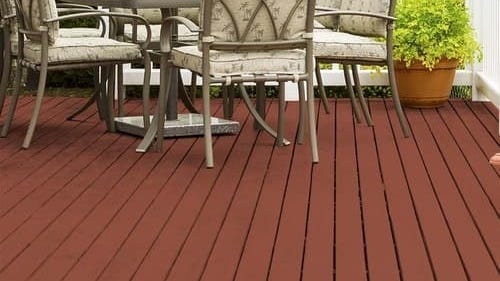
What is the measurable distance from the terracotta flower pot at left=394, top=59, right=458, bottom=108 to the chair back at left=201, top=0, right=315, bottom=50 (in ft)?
6.44

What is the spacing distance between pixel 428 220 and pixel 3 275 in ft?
4.85

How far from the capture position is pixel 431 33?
683 cm

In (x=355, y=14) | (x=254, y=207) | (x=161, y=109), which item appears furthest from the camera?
(x=355, y=14)

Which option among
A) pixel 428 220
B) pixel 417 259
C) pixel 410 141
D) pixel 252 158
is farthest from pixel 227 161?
pixel 417 259

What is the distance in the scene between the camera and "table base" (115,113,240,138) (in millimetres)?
5766

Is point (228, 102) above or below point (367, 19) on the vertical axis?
below

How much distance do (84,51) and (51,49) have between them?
16 centimetres

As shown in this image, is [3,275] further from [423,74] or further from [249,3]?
[423,74]

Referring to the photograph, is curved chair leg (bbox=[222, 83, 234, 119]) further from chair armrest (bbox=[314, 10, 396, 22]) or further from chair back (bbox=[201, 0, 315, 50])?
chair back (bbox=[201, 0, 315, 50])

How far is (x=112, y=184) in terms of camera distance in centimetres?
455

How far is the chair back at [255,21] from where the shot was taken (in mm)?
4914

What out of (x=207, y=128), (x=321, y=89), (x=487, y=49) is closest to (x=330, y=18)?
(x=321, y=89)

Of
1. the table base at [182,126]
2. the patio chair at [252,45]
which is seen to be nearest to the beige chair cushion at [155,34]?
the table base at [182,126]

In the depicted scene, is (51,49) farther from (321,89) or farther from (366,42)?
(321,89)
